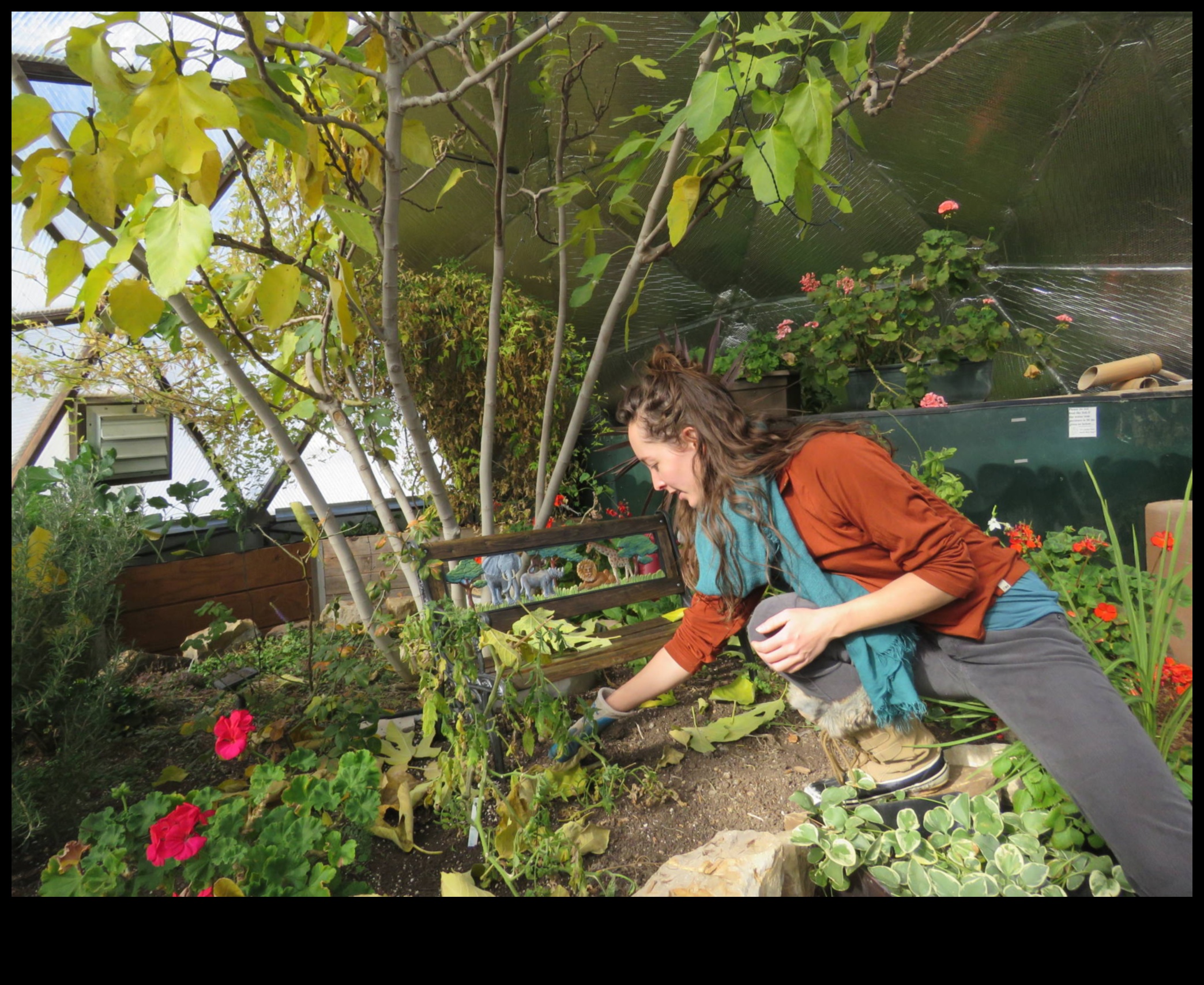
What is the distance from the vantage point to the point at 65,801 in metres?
1.61

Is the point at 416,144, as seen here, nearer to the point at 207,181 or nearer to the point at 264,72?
the point at 264,72

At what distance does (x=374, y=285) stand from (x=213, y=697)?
2.45m

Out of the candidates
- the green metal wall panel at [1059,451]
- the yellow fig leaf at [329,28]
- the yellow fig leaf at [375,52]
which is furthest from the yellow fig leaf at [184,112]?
the green metal wall panel at [1059,451]

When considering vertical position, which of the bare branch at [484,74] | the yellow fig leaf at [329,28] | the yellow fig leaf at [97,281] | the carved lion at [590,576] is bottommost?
the carved lion at [590,576]

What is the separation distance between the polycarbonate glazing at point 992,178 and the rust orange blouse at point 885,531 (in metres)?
1.75

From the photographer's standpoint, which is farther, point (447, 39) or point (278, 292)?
point (447, 39)

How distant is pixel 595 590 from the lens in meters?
2.23

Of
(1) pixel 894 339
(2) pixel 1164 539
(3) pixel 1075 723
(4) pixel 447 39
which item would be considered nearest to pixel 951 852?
(3) pixel 1075 723

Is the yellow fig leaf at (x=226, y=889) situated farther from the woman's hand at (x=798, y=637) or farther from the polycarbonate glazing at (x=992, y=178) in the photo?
the polycarbonate glazing at (x=992, y=178)

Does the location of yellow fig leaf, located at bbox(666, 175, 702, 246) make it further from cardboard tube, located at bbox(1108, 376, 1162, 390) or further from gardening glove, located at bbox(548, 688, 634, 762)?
cardboard tube, located at bbox(1108, 376, 1162, 390)

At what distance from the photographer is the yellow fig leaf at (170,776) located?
5.83ft

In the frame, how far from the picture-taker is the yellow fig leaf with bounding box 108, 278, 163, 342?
92 centimetres

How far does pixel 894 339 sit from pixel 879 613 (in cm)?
251
